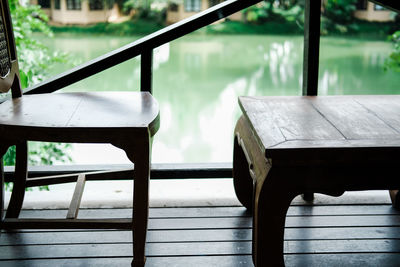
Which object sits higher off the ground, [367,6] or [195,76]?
[367,6]

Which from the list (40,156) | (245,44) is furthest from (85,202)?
(245,44)

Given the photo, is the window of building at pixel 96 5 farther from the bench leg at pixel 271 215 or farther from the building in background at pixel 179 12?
the bench leg at pixel 271 215

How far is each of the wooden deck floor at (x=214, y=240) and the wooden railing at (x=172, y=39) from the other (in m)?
0.15

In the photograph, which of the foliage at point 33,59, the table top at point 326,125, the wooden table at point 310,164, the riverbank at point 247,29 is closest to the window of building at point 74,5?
the riverbank at point 247,29

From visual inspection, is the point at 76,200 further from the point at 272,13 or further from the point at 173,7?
the point at 173,7

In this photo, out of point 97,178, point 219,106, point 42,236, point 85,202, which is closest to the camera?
point 42,236

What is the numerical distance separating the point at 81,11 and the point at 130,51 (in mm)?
14646

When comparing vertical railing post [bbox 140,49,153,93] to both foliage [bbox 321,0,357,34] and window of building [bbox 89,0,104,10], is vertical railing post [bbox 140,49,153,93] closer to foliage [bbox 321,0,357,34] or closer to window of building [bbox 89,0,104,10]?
foliage [bbox 321,0,357,34]

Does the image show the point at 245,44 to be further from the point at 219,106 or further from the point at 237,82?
the point at 219,106

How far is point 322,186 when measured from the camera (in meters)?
1.03

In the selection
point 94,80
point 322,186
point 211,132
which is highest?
point 322,186

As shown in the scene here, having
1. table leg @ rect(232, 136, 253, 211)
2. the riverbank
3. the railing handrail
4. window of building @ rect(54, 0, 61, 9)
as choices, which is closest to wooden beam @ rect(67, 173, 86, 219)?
the railing handrail

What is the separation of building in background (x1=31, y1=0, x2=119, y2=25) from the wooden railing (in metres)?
13.6

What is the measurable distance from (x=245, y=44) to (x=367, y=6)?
4.30 meters
